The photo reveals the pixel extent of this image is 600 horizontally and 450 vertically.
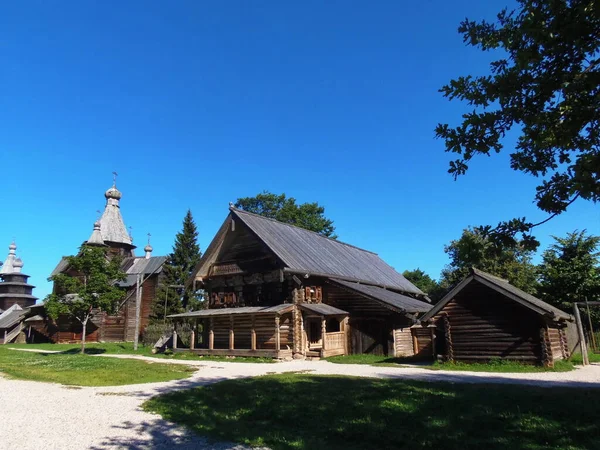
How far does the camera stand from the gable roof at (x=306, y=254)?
27.7 meters

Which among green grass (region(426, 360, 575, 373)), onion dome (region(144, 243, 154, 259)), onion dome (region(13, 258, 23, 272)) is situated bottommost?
green grass (region(426, 360, 575, 373))

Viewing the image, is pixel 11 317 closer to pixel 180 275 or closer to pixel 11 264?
pixel 11 264

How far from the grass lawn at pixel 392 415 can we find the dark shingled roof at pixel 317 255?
48.7 ft

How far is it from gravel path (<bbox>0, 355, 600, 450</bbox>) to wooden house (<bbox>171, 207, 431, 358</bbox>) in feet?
32.6

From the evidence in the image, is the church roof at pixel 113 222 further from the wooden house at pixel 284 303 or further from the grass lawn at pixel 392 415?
the grass lawn at pixel 392 415

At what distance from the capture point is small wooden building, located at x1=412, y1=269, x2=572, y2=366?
56.3 feet

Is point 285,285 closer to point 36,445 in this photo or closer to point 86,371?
point 86,371

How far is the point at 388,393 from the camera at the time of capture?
10789 mm

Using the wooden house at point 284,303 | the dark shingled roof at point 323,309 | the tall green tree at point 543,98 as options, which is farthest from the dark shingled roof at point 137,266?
the tall green tree at point 543,98

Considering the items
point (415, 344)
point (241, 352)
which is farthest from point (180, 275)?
point (415, 344)

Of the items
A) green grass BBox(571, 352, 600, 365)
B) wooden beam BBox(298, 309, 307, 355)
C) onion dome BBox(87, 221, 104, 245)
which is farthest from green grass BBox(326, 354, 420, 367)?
onion dome BBox(87, 221, 104, 245)

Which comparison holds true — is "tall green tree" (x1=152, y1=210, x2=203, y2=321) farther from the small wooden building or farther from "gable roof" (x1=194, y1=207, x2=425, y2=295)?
the small wooden building

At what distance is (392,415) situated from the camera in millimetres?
8648

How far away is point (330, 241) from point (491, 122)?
3496 cm
